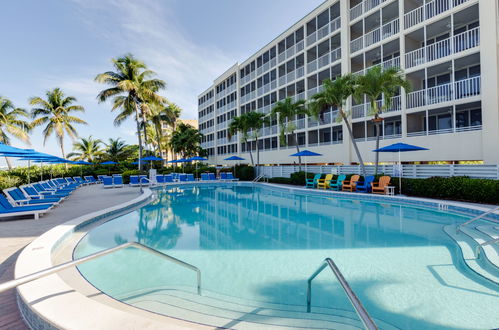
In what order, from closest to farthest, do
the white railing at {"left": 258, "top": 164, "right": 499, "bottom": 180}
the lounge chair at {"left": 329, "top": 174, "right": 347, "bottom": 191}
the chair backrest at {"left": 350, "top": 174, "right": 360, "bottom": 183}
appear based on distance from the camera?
the white railing at {"left": 258, "top": 164, "right": 499, "bottom": 180}, the chair backrest at {"left": 350, "top": 174, "right": 360, "bottom": 183}, the lounge chair at {"left": 329, "top": 174, "right": 347, "bottom": 191}

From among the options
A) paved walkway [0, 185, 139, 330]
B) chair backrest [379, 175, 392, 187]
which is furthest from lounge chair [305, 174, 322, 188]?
paved walkway [0, 185, 139, 330]

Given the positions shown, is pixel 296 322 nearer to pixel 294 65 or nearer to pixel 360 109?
pixel 360 109

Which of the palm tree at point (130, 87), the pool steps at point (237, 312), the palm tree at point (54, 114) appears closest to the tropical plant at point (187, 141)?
the palm tree at point (130, 87)

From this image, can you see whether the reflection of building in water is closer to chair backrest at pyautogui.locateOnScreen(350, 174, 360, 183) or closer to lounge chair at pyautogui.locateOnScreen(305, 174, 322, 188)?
chair backrest at pyautogui.locateOnScreen(350, 174, 360, 183)

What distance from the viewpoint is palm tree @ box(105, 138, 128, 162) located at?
36375 millimetres

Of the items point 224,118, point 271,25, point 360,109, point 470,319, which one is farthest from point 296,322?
point 224,118

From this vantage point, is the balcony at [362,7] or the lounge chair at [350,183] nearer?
the lounge chair at [350,183]

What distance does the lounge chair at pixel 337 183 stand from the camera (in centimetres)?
1553

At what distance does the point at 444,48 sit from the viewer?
48.1 ft

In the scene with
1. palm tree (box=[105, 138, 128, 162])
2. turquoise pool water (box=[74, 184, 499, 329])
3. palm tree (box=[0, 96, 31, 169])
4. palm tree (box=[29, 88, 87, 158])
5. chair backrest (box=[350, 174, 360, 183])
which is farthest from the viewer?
palm tree (box=[105, 138, 128, 162])

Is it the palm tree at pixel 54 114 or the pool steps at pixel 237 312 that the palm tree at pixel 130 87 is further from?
the pool steps at pixel 237 312

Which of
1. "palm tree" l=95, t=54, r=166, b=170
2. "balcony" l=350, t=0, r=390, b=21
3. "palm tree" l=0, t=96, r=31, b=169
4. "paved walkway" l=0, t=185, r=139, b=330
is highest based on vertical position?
"balcony" l=350, t=0, r=390, b=21

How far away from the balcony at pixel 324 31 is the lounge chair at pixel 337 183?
13.2m

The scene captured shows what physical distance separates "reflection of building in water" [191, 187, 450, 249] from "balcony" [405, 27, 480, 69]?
10.5 metres
